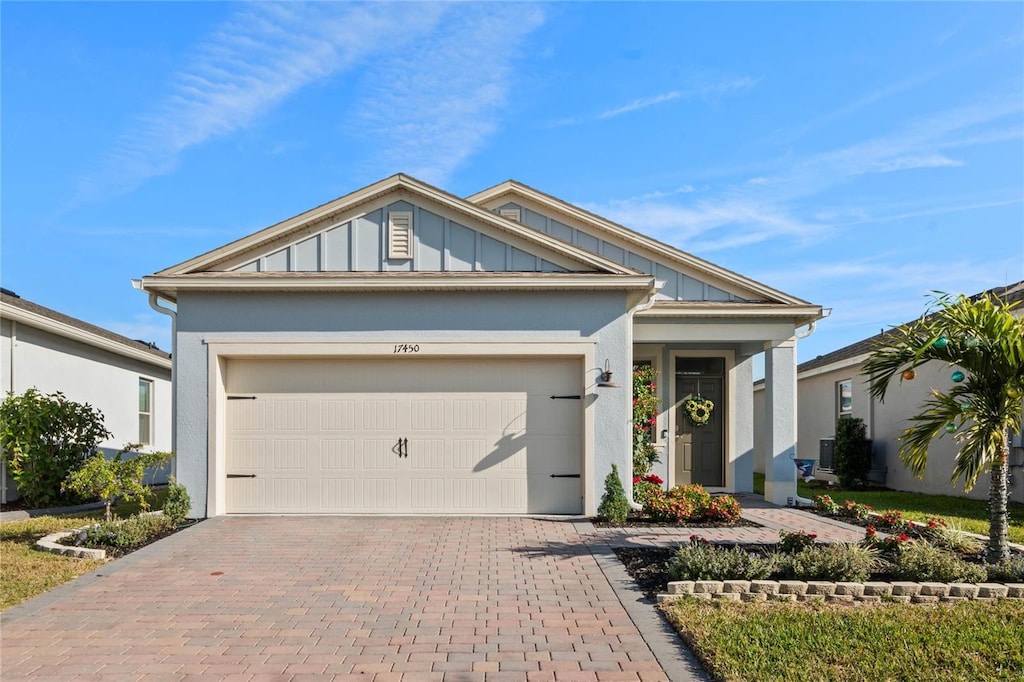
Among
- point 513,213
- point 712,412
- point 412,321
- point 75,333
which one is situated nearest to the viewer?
point 412,321

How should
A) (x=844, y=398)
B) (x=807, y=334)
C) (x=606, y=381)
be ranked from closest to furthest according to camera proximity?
(x=606, y=381) < (x=807, y=334) < (x=844, y=398)

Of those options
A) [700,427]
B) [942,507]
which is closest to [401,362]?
[700,427]

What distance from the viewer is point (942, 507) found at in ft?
42.2

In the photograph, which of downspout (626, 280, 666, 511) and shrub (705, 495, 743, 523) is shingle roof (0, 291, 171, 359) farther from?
shrub (705, 495, 743, 523)

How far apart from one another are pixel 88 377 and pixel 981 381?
51.7 feet

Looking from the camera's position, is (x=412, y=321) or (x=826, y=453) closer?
(x=412, y=321)

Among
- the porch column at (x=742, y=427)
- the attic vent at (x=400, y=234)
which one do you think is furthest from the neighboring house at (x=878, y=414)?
the attic vent at (x=400, y=234)

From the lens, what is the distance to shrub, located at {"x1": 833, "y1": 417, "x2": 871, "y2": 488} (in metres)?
17.5

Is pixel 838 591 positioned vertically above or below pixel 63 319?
below

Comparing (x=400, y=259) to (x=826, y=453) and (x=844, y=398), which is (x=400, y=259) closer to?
(x=826, y=453)

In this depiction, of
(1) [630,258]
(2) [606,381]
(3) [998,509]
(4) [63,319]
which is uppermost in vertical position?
(1) [630,258]

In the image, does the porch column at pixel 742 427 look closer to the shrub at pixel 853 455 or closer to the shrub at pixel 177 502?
the shrub at pixel 853 455

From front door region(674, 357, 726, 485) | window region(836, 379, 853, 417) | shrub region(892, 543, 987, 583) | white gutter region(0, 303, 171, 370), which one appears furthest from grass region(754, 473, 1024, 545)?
white gutter region(0, 303, 171, 370)

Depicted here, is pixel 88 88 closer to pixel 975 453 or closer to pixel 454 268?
pixel 454 268
